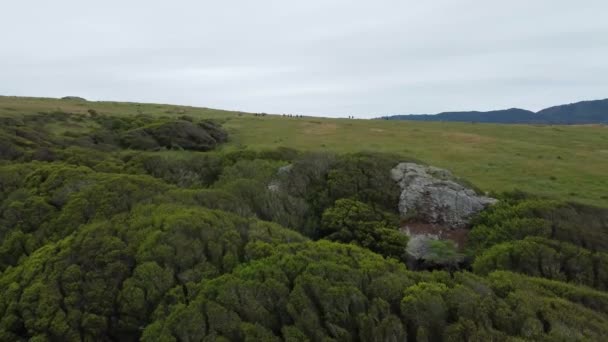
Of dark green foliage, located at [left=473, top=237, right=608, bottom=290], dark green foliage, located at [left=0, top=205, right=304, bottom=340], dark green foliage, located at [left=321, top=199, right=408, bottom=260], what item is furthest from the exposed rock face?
dark green foliage, located at [left=0, top=205, right=304, bottom=340]

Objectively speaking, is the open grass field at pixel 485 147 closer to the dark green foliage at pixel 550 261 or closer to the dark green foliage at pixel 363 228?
the dark green foliage at pixel 550 261

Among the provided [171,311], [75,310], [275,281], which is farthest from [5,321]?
[275,281]

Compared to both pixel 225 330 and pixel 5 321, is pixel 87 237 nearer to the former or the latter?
pixel 5 321

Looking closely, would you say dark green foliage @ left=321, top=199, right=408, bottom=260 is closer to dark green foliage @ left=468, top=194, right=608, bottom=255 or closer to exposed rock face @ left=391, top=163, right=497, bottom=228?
exposed rock face @ left=391, top=163, right=497, bottom=228

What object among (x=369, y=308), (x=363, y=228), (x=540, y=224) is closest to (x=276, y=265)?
(x=369, y=308)

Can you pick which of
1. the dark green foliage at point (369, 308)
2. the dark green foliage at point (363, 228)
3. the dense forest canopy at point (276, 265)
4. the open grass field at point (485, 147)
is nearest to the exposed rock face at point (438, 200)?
the dense forest canopy at point (276, 265)

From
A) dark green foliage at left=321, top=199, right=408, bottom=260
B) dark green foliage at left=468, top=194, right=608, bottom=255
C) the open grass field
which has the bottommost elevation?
dark green foliage at left=321, top=199, right=408, bottom=260
